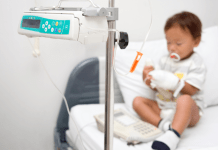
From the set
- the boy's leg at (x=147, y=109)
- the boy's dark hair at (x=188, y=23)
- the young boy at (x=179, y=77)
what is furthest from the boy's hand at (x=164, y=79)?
the boy's dark hair at (x=188, y=23)

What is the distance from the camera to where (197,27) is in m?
1.11

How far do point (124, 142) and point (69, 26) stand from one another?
1.86 feet

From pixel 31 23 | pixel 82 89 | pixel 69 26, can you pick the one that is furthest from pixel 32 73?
pixel 69 26

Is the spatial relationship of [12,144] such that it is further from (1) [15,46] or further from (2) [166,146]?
(2) [166,146]

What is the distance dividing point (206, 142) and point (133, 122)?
31cm

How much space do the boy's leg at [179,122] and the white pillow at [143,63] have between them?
10.2 inches

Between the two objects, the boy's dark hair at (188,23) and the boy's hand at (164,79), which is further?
the boy's dark hair at (188,23)

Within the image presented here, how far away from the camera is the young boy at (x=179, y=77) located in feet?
3.21

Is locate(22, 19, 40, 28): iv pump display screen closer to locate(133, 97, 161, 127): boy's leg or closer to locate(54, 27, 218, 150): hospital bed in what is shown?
locate(54, 27, 218, 150): hospital bed

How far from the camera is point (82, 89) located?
117 centimetres

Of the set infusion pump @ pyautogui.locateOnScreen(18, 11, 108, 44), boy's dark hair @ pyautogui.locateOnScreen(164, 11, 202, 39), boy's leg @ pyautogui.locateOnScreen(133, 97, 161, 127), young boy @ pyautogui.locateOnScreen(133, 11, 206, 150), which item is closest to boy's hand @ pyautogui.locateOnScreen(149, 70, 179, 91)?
young boy @ pyautogui.locateOnScreen(133, 11, 206, 150)

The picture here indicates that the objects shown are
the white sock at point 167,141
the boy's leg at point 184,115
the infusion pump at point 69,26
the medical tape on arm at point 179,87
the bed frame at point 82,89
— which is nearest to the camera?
the infusion pump at point 69,26

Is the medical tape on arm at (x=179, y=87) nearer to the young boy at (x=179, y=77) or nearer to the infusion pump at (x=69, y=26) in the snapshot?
the young boy at (x=179, y=77)

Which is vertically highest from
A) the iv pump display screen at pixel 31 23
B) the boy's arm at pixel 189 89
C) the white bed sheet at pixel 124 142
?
the iv pump display screen at pixel 31 23
